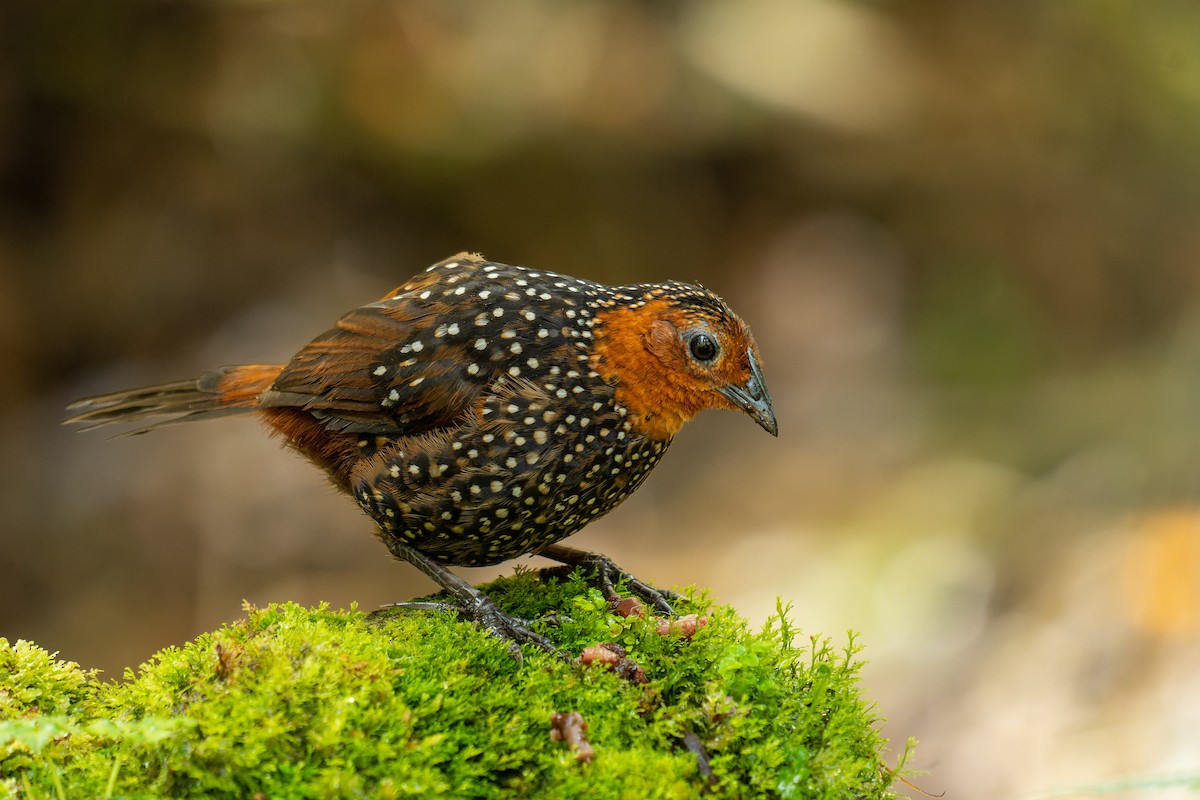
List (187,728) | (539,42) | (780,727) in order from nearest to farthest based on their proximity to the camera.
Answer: (187,728), (780,727), (539,42)

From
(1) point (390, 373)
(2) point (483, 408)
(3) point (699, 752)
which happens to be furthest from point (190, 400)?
(3) point (699, 752)

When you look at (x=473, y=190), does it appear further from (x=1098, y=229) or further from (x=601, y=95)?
(x=1098, y=229)

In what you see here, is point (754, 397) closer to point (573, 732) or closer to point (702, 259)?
point (573, 732)

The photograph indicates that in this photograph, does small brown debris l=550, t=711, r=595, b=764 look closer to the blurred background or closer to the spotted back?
the spotted back

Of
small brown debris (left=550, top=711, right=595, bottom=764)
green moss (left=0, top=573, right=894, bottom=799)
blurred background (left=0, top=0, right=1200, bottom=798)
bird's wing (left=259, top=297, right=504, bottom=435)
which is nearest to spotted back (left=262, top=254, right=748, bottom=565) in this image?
bird's wing (left=259, top=297, right=504, bottom=435)

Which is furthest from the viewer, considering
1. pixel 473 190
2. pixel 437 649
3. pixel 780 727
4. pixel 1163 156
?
pixel 1163 156

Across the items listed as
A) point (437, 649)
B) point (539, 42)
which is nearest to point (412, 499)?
point (437, 649)

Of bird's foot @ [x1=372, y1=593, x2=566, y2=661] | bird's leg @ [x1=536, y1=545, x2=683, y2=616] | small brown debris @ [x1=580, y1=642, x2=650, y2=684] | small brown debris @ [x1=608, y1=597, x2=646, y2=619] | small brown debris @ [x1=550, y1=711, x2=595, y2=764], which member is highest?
bird's leg @ [x1=536, y1=545, x2=683, y2=616]

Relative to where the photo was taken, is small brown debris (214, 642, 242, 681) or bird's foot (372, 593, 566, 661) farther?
bird's foot (372, 593, 566, 661)
